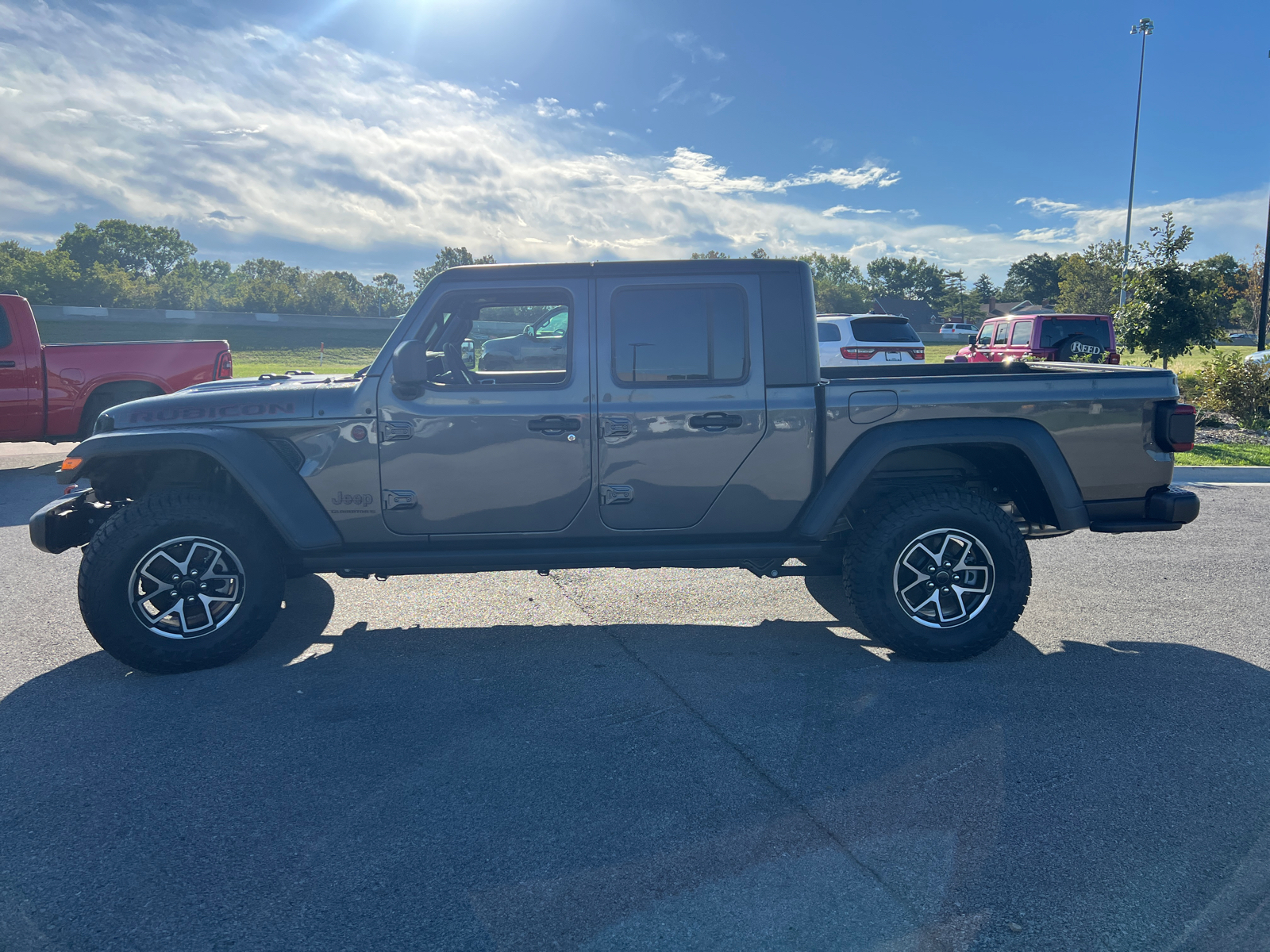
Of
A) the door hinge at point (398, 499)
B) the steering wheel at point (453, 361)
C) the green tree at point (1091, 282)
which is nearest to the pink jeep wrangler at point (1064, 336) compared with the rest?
the steering wheel at point (453, 361)

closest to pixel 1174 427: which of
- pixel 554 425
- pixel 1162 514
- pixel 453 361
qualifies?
pixel 1162 514

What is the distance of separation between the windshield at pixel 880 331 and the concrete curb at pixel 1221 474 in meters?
6.75

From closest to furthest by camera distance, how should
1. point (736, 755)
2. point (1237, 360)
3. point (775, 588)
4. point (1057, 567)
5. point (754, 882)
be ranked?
point (754, 882) < point (736, 755) < point (775, 588) < point (1057, 567) < point (1237, 360)

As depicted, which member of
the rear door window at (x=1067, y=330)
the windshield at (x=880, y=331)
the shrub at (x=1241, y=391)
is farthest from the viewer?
the rear door window at (x=1067, y=330)

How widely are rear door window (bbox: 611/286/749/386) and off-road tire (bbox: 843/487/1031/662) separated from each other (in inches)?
45.4

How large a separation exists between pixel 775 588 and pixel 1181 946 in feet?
12.1

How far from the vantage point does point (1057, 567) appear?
6.35 m

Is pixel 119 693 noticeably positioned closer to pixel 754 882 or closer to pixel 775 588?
pixel 754 882

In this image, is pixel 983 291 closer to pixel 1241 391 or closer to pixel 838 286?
pixel 838 286

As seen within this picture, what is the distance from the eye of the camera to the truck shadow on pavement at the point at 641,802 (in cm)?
246

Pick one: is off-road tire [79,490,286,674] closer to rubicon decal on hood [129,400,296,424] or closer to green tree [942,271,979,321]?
rubicon decal on hood [129,400,296,424]

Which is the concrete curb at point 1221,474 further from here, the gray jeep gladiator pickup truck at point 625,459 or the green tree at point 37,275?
the green tree at point 37,275

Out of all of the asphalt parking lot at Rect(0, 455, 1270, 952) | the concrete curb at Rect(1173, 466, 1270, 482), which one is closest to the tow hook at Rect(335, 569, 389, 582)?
the asphalt parking lot at Rect(0, 455, 1270, 952)

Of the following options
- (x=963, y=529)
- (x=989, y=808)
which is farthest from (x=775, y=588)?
(x=989, y=808)
